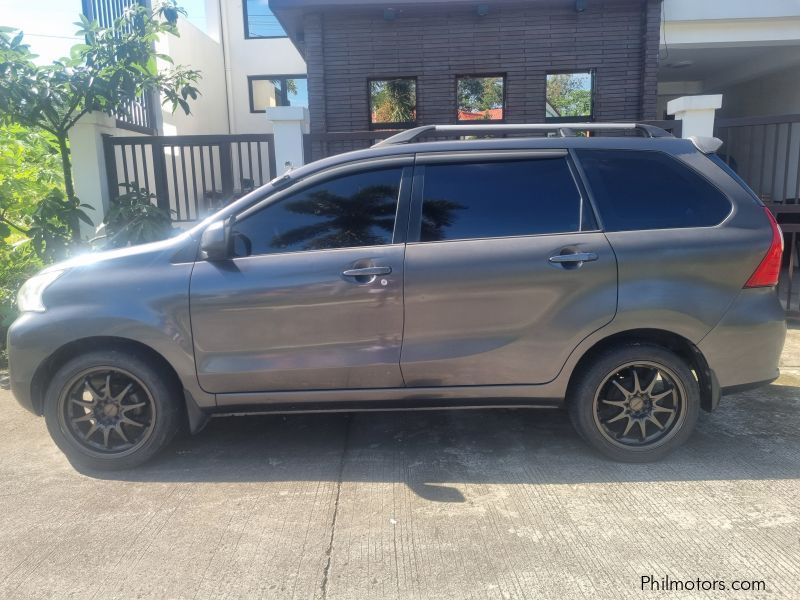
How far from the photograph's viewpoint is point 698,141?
148 inches

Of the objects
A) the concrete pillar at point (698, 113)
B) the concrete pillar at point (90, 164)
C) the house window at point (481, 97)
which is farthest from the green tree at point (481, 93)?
the concrete pillar at point (90, 164)

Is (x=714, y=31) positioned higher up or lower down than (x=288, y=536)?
higher up

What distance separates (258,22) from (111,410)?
14.0 metres

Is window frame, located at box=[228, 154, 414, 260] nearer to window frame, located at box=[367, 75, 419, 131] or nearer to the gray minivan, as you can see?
the gray minivan

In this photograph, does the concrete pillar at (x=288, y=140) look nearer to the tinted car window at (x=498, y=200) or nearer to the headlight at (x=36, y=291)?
the headlight at (x=36, y=291)

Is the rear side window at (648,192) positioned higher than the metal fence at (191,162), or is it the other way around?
the metal fence at (191,162)

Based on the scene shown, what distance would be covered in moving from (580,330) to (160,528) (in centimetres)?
249

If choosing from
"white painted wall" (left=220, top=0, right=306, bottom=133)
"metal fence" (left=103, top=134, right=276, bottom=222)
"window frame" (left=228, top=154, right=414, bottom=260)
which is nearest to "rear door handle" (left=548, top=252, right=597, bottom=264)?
"window frame" (left=228, top=154, right=414, bottom=260)

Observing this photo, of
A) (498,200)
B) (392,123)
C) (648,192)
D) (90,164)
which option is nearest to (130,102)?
(90,164)

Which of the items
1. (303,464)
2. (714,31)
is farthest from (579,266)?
(714,31)

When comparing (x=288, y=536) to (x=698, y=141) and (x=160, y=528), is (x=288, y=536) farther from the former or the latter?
(x=698, y=141)

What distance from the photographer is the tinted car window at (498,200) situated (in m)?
3.58

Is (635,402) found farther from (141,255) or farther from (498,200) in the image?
(141,255)

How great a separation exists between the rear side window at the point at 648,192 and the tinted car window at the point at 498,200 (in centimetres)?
17
